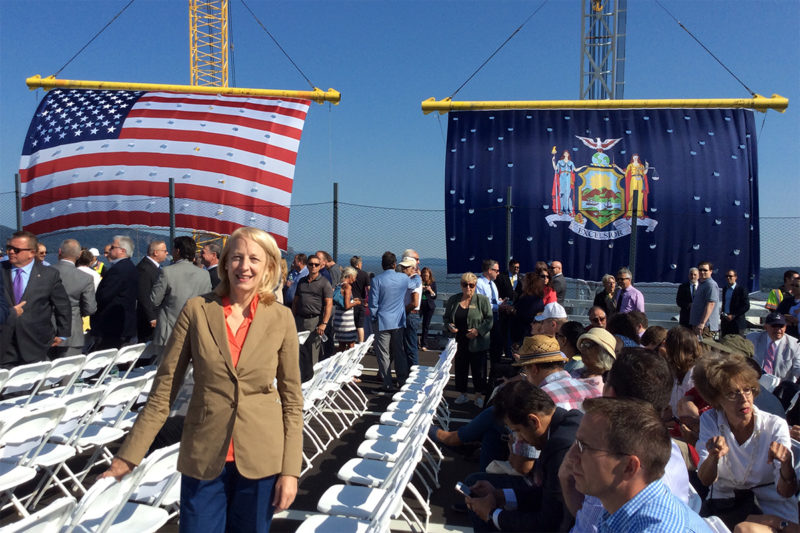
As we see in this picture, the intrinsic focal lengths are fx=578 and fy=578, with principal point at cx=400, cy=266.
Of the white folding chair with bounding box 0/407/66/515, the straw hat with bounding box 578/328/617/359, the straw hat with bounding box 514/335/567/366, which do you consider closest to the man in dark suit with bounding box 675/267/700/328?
the straw hat with bounding box 578/328/617/359

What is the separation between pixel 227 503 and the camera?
2004mm

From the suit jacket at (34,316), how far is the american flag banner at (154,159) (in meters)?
6.98

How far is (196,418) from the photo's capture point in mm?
1976

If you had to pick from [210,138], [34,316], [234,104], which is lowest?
[34,316]

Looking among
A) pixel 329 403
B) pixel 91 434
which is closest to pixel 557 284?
pixel 329 403

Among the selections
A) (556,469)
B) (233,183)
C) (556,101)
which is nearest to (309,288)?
(556,469)

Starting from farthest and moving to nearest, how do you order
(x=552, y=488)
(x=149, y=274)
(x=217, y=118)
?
1. (x=217, y=118)
2. (x=149, y=274)
3. (x=552, y=488)

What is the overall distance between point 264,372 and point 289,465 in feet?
1.10

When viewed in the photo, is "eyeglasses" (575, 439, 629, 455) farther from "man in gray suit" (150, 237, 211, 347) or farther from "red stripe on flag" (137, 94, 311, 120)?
"red stripe on flag" (137, 94, 311, 120)

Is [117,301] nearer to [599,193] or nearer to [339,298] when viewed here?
[339,298]

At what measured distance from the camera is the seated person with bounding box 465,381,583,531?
92.9 inches

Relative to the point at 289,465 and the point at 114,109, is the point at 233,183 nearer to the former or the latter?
the point at 114,109

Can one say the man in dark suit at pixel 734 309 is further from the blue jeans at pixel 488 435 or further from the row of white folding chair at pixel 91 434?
the row of white folding chair at pixel 91 434

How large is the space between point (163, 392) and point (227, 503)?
1.46 feet
